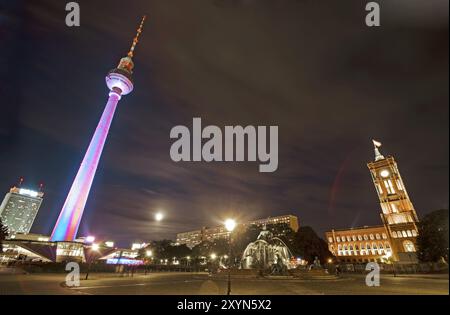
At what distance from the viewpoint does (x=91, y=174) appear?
73.4m

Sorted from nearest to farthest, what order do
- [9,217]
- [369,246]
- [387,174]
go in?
[387,174] < [369,246] < [9,217]

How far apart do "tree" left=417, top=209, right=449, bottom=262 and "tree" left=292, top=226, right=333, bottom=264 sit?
20686 millimetres

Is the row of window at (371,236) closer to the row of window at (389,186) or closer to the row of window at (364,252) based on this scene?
the row of window at (364,252)

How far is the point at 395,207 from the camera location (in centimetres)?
8731

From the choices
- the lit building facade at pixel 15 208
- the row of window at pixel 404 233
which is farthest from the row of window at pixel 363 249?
the lit building facade at pixel 15 208

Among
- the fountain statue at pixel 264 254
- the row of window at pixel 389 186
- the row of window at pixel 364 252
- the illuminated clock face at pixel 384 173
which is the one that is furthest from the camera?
the row of window at pixel 364 252

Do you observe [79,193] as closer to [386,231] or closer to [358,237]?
[386,231]

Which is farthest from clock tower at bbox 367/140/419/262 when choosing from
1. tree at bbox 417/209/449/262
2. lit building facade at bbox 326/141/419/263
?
tree at bbox 417/209/449/262

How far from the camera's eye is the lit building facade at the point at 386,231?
79.9 meters

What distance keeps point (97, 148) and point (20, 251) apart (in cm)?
3068

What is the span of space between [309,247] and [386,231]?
46.4 meters

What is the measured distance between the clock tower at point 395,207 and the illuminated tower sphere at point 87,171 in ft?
311
